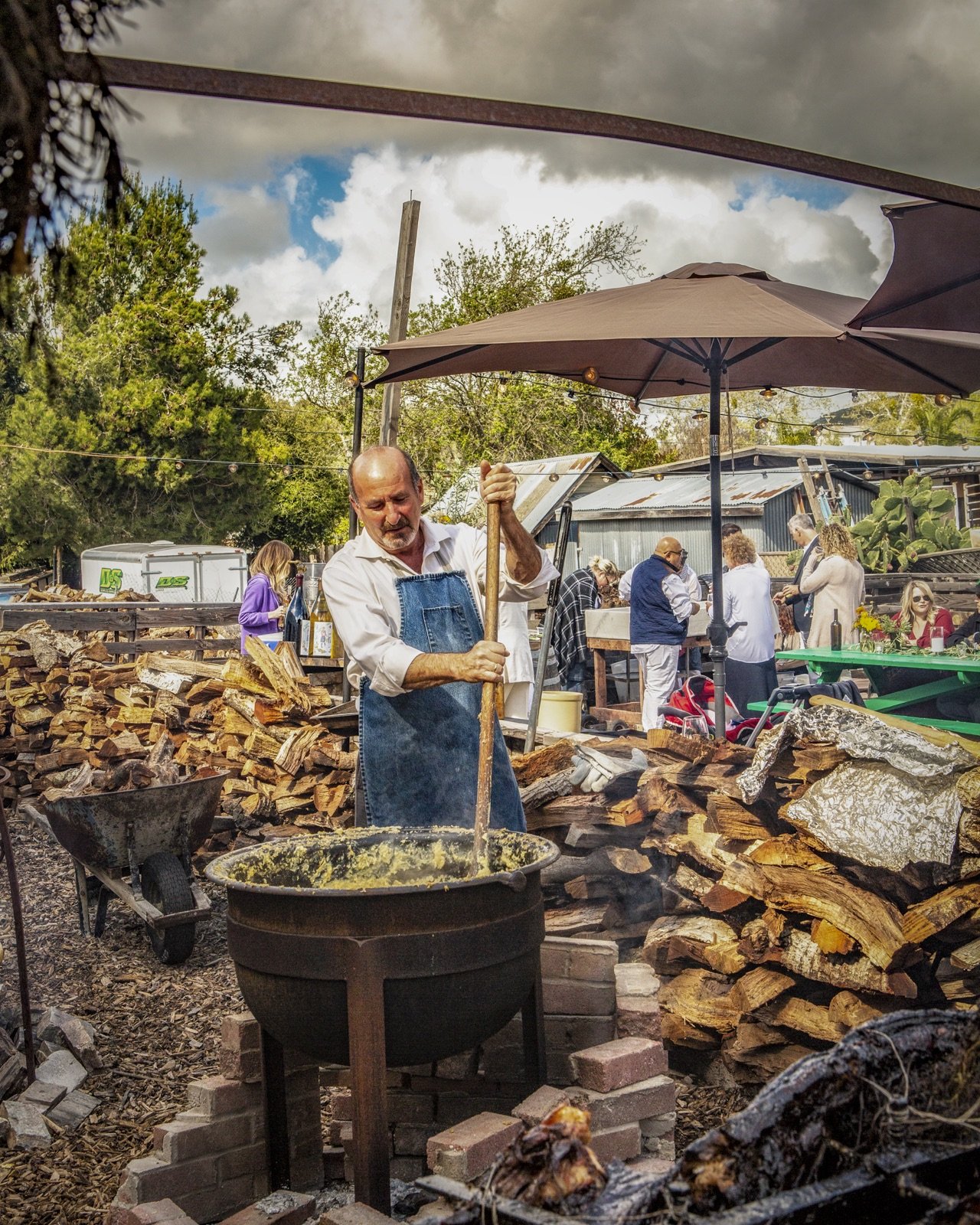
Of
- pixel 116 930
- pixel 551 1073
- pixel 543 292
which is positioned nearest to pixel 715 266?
pixel 551 1073

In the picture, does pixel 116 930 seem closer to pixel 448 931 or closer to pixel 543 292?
pixel 448 931

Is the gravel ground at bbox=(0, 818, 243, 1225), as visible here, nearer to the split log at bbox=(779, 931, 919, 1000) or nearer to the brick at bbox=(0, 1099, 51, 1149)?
the brick at bbox=(0, 1099, 51, 1149)

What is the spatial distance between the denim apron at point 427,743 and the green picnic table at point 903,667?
13.7 feet

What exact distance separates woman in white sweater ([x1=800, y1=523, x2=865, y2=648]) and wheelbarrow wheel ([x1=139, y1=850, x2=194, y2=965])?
214 inches

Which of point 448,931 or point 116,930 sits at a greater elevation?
point 448,931

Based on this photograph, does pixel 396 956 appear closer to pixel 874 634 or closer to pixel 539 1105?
pixel 539 1105

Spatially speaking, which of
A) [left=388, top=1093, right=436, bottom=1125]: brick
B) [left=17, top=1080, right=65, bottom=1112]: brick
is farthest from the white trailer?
[left=388, top=1093, right=436, bottom=1125]: brick

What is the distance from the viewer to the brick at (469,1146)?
2316 millimetres

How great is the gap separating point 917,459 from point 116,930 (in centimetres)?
1720

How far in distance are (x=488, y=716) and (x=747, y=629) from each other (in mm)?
5388

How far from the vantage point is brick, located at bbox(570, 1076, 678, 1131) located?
267cm

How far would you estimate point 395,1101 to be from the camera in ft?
10.5

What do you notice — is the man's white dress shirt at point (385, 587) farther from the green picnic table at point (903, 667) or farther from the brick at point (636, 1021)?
the green picnic table at point (903, 667)

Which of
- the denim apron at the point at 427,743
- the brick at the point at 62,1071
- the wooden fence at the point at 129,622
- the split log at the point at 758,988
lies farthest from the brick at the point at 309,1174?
the wooden fence at the point at 129,622
